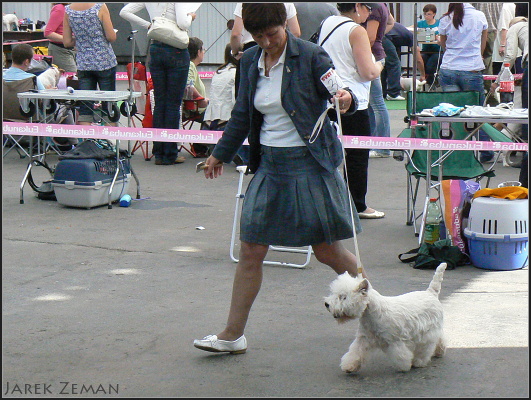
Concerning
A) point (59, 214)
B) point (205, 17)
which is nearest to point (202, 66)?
point (205, 17)

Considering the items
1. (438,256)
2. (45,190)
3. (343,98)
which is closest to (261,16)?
(343,98)

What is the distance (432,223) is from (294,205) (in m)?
2.55

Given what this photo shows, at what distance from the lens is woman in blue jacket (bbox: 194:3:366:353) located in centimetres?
394

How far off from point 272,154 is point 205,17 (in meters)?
18.3

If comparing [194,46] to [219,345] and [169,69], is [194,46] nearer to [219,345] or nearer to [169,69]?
[169,69]

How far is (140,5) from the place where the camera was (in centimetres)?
1069

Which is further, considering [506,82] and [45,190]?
[506,82]

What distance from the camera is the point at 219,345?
4.11 m

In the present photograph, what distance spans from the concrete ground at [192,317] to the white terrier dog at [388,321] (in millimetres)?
99

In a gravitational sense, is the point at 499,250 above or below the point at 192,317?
above

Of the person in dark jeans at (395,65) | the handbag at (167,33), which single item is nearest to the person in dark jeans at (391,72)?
the person in dark jeans at (395,65)

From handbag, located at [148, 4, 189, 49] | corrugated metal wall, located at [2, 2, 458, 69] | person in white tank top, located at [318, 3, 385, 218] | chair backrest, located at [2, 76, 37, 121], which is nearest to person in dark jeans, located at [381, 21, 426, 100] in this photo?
corrugated metal wall, located at [2, 2, 458, 69]

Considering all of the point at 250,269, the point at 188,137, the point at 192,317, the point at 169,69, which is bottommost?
the point at 192,317

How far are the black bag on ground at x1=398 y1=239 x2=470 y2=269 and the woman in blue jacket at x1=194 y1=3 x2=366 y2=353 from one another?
1831mm
